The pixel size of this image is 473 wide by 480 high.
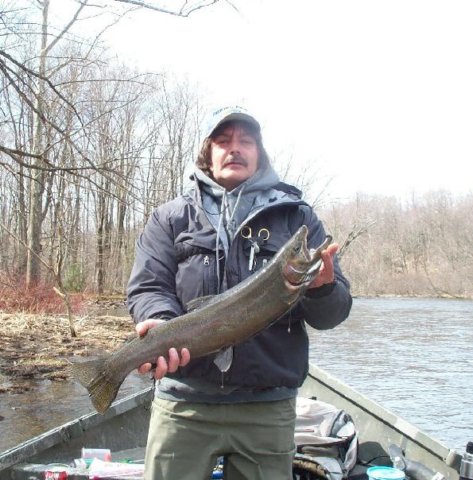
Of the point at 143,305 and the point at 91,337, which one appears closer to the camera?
the point at 143,305

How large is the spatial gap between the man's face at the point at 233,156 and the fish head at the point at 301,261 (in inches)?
23.8

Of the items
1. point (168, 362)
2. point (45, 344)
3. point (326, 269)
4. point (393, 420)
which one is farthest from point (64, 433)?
point (45, 344)

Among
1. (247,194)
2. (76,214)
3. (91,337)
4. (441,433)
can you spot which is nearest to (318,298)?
(247,194)

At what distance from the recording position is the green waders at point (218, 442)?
285 cm

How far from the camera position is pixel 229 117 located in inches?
123

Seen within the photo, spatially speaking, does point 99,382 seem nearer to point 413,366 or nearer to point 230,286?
point 230,286

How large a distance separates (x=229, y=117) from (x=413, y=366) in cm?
1582

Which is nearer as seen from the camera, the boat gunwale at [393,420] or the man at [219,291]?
the man at [219,291]

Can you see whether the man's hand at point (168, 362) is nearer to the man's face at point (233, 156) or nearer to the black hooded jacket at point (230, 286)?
the black hooded jacket at point (230, 286)

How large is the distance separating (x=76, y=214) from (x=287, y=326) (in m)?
35.5

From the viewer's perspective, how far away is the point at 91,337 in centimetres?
1555

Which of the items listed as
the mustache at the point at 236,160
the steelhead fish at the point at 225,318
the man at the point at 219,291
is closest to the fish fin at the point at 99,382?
the steelhead fish at the point at 225,318

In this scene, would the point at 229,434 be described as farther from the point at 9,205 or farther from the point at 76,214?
the point at 9,205

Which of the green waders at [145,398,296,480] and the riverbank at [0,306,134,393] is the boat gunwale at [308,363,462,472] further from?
the riverbank at [0,306,134,393]
